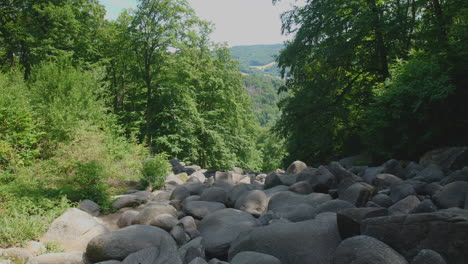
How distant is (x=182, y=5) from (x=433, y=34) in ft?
52.2

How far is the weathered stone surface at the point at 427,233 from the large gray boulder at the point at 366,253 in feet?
0.61

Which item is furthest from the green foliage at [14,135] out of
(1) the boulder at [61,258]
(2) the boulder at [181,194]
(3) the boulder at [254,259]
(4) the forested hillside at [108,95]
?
(3) the boulder at [254,259]

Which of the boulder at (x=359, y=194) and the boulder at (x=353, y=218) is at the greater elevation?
the boulder at (x=353, y=218)

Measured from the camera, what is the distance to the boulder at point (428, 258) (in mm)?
2262

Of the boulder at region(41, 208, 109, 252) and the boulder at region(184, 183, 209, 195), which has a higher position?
the boulder at region(41, 208, 109, 252)

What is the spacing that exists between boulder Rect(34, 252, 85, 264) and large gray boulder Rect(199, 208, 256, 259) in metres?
1.65

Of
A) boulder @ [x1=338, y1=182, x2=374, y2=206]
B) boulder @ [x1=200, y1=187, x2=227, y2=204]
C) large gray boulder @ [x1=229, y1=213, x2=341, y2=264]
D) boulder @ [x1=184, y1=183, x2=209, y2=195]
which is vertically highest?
large gray boulder @ [x1=229, y1=213, x2=341, y2=264]

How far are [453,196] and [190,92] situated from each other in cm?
1836

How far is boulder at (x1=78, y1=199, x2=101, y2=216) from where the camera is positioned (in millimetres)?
6070

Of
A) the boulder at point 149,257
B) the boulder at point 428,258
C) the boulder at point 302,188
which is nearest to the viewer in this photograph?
the boulder at point 428,258

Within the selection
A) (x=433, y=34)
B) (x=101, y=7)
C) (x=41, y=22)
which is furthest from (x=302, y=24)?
(x=101, y=7)

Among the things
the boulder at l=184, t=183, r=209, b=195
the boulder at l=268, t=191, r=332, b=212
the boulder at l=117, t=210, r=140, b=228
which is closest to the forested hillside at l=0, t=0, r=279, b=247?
the boulder at l=117, t=210, r=140, b=228

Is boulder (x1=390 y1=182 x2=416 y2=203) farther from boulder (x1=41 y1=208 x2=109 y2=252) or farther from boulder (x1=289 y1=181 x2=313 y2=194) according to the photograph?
boulder (x1=41 y1=208 x2=109 y2=252)

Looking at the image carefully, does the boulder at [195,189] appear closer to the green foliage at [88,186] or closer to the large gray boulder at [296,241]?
the green foliage at [88,186]
